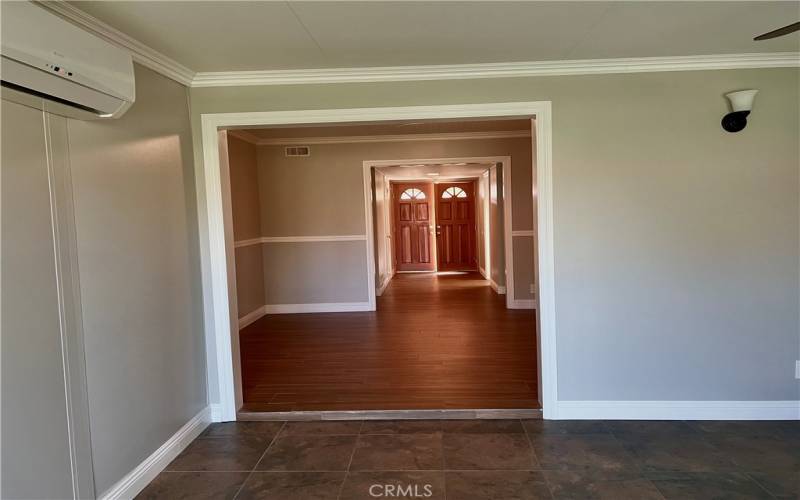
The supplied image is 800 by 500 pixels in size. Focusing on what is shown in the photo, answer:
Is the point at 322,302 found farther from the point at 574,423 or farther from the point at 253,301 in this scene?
the point at 574,423

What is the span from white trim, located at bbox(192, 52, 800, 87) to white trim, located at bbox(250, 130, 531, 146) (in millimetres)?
3235

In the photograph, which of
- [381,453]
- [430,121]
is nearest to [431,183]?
[430,121]

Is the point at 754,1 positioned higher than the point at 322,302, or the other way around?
the point at 754,1

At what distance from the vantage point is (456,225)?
10930mm

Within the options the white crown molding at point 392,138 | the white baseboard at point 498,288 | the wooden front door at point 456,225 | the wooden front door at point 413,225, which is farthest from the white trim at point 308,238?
the wooden front door at point 456,225

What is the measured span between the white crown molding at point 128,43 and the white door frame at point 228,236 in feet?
1.02

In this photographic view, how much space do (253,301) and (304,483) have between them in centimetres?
391

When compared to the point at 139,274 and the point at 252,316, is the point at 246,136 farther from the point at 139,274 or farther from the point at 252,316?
the point at 139,274

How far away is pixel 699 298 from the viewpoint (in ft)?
9.73

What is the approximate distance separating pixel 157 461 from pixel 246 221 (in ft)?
12.4

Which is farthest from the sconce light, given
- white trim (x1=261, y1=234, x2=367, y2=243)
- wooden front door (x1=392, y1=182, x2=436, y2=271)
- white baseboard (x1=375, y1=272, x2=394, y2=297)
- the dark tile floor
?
wooden front door (x1=392, y1=182, x2=436, y2=271)

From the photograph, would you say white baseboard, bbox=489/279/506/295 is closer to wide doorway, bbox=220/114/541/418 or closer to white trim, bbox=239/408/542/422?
wide doorway, bbox=220/114/541/418

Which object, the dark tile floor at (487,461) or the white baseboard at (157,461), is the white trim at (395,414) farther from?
the white baseboard at (157,461)

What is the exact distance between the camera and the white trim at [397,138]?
6.20m
